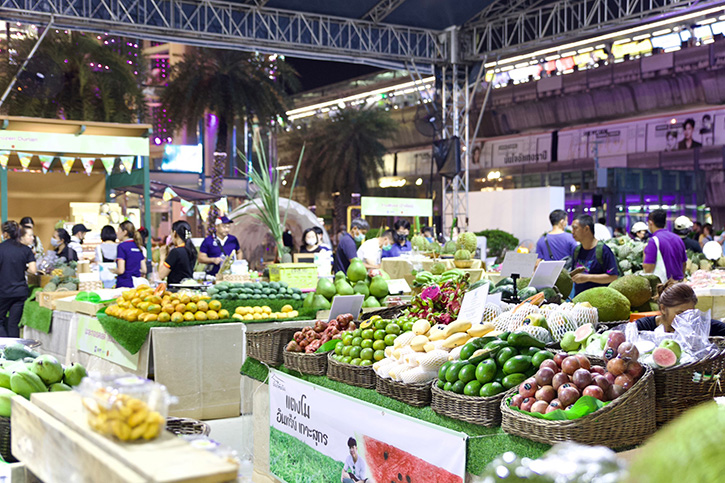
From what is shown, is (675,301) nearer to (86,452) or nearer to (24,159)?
(86,452)

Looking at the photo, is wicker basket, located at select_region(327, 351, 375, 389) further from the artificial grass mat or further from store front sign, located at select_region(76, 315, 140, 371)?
store front sign, located at select_region(76, 315, 140, 371)

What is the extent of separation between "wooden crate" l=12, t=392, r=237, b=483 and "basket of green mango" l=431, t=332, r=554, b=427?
1.36 metres

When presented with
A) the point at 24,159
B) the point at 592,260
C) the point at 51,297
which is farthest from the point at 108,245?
the point at 592,260

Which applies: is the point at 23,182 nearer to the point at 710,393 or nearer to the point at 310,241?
the point at 310,241

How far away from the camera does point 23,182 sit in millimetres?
13789

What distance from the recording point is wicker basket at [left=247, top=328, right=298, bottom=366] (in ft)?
13.3

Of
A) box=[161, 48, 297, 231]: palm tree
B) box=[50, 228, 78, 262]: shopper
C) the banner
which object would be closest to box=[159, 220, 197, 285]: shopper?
box=[50, 228, 78, 262]: shopper

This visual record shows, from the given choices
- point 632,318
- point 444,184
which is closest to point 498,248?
point 444,184

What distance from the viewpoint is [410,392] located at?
114 inches

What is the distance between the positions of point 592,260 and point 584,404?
10.1ft

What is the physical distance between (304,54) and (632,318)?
9.95 meters

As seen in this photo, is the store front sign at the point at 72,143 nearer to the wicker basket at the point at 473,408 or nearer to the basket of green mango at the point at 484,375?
the basket of green mango at the point at 484,375

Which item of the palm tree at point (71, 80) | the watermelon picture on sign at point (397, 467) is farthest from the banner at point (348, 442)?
the palm tree at point (71, 80)

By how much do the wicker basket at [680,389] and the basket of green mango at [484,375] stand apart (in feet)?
1.29
